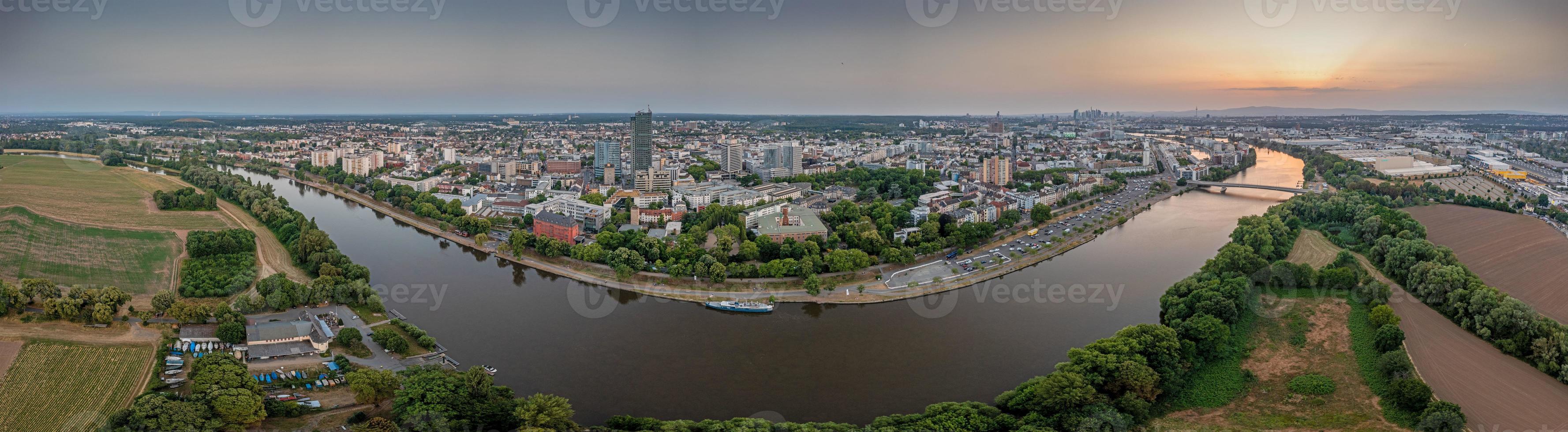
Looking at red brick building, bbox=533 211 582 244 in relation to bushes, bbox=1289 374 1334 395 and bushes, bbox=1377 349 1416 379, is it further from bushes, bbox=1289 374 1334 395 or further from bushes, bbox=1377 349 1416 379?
bushes, bbox=1377 349 1416 379

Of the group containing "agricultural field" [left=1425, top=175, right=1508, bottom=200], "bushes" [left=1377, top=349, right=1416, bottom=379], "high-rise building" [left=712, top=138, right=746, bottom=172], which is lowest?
"bushes" [left=1377, top=349, right=1416, bottom=379]

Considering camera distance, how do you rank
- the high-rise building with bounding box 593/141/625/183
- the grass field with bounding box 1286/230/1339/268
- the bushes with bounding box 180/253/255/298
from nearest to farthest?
the bushes with bounding box 180/253/255/298 → the grass field with bounding box 1286/230/1339/268 → the high-rise building with bounding box 593/141/625/183

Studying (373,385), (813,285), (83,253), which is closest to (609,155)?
(83,253)

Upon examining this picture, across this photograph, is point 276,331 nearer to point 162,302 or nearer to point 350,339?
point 350,339

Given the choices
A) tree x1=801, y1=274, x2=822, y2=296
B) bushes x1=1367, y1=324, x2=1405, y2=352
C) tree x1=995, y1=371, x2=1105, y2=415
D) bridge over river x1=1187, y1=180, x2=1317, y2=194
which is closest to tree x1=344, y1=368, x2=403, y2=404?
tree x1=801, y1=274, x2=822, y2=296

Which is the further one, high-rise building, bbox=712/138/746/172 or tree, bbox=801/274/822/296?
high-rise building, bbox=712/138/746/172

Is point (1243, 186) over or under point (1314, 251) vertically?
over
